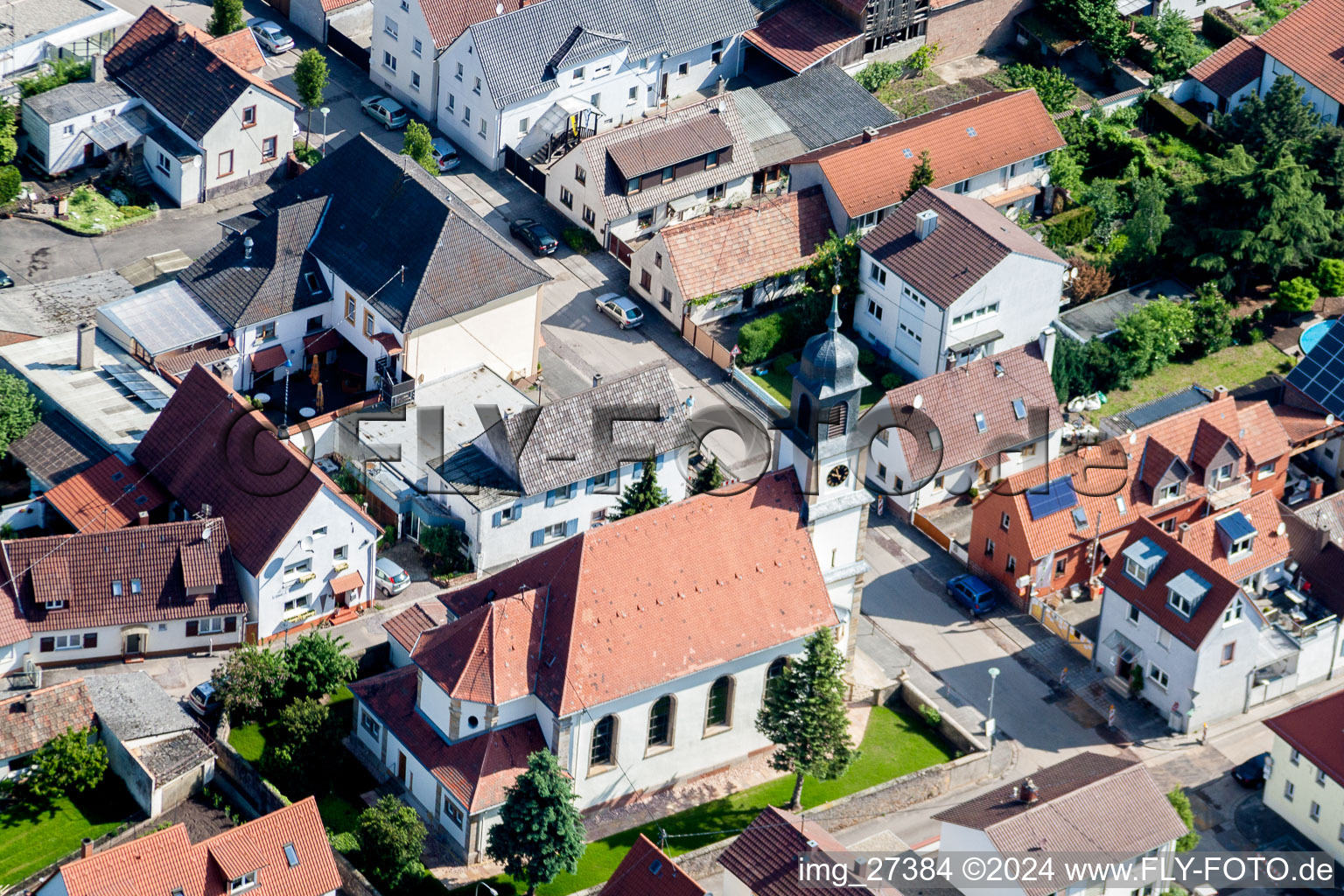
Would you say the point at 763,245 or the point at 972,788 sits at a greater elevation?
the point at 763,245

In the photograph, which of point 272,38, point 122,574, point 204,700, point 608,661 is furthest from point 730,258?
point 204,700

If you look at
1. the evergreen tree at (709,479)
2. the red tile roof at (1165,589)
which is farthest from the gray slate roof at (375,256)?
the red tile roof at (1165,589)

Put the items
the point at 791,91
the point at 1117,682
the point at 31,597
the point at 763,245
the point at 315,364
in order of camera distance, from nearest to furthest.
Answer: the point at 31,597 < the point at 1117,682 < the point at 315,364 < the point at 763,245 < the point at 791,91

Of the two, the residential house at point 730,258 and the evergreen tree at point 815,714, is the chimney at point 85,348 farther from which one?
the evergreen tree at point 815,714

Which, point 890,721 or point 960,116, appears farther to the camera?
point 960,116

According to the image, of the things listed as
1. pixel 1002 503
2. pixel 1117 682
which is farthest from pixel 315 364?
pixel 1117 682

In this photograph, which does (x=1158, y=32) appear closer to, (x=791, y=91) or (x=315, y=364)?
(x=791, y=91)
